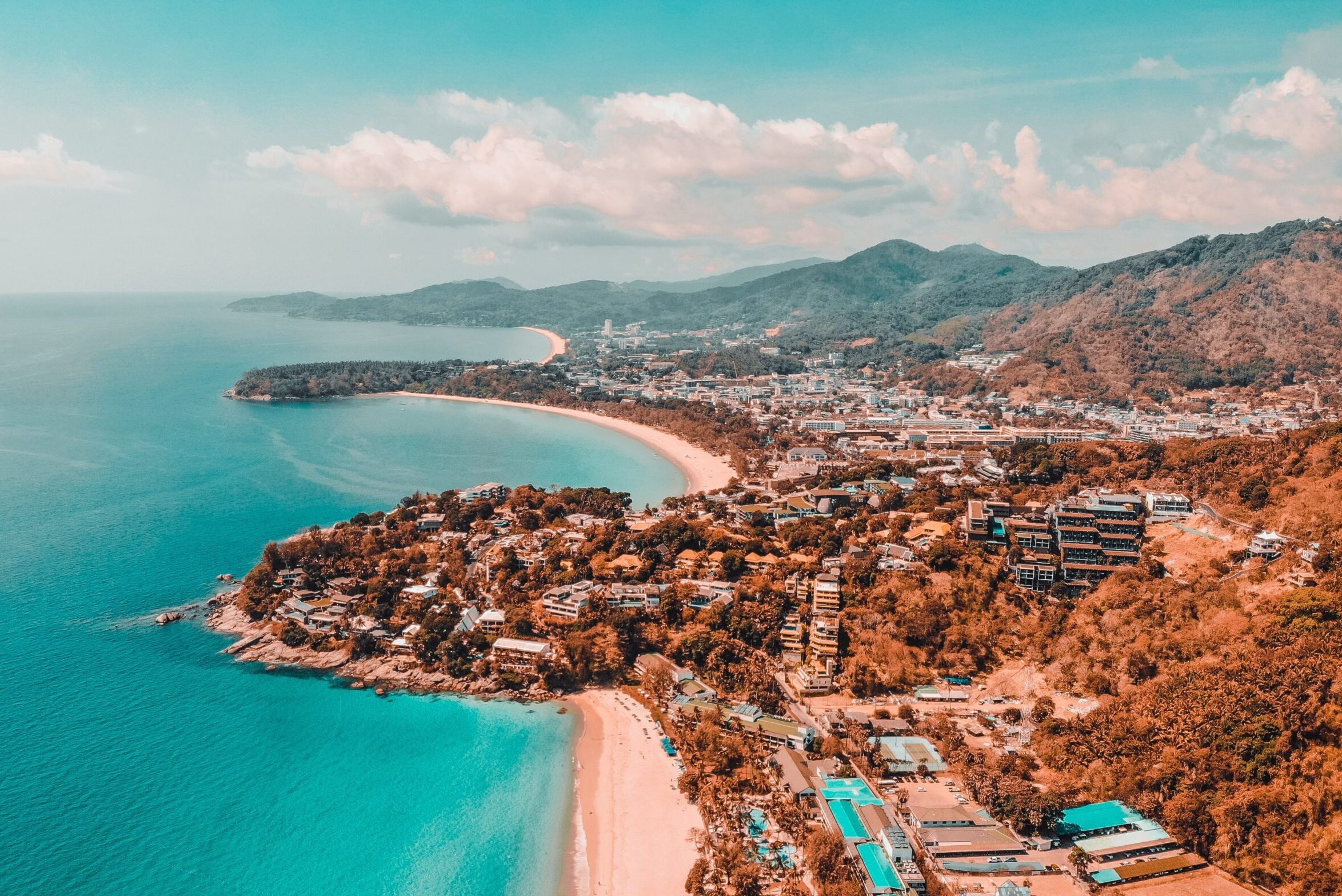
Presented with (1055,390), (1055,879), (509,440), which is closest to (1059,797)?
(1055,879)

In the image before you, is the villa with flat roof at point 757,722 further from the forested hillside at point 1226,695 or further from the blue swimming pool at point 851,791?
the forested hillside at point 1226,695

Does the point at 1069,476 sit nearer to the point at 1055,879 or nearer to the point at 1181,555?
the point at 1181,555

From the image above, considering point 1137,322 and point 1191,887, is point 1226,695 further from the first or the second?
point 1137,322

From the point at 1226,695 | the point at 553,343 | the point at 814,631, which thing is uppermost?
the point at 553,343

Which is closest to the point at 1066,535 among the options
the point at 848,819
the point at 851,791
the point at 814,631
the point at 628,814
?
the point at 814,631

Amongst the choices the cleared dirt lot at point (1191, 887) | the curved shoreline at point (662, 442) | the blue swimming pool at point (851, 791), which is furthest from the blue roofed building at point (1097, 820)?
the curved shoreline at point (662, 442)

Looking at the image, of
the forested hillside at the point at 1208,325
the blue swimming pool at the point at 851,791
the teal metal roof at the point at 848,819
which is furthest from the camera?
the forested hillside at the point at 1208,325

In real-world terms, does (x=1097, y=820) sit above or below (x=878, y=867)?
above
